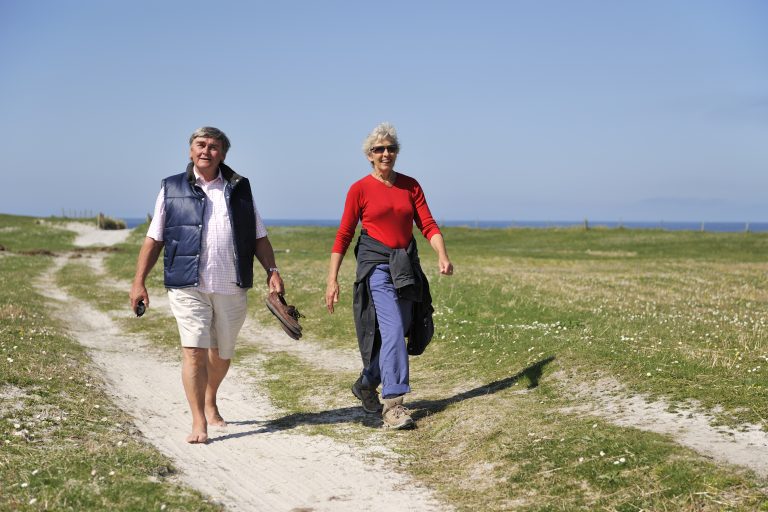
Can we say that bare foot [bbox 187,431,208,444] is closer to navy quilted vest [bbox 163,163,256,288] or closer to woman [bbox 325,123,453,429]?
navy quilted vest [bbox 163,163,256,288]

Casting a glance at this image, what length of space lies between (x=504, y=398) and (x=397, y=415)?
162 centimetres

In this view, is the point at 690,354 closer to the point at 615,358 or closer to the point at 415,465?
the point at 615,358

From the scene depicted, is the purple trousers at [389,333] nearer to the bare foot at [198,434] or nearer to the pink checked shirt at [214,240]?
the pink checked shirt at [214,240]

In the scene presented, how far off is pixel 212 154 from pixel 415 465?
3.75m

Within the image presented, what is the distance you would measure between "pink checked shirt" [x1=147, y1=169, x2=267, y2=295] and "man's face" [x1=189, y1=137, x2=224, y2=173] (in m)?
0.16

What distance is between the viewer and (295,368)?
12.8 m

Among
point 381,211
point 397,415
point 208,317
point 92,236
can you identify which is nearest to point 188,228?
point 208,317

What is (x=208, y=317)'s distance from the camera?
773 cm

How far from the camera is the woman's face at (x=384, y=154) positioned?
329 inches

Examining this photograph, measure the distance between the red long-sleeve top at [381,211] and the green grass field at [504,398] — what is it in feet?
7.25

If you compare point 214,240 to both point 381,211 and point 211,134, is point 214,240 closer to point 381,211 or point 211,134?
point 211,134

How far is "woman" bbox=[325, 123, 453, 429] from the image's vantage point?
27.2ft

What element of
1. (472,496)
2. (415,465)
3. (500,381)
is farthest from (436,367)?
(472,496)

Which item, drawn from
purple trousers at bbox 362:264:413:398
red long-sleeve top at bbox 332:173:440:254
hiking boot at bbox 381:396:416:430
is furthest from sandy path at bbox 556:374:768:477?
red long-sleeve top at bbox 332:173:440:254
